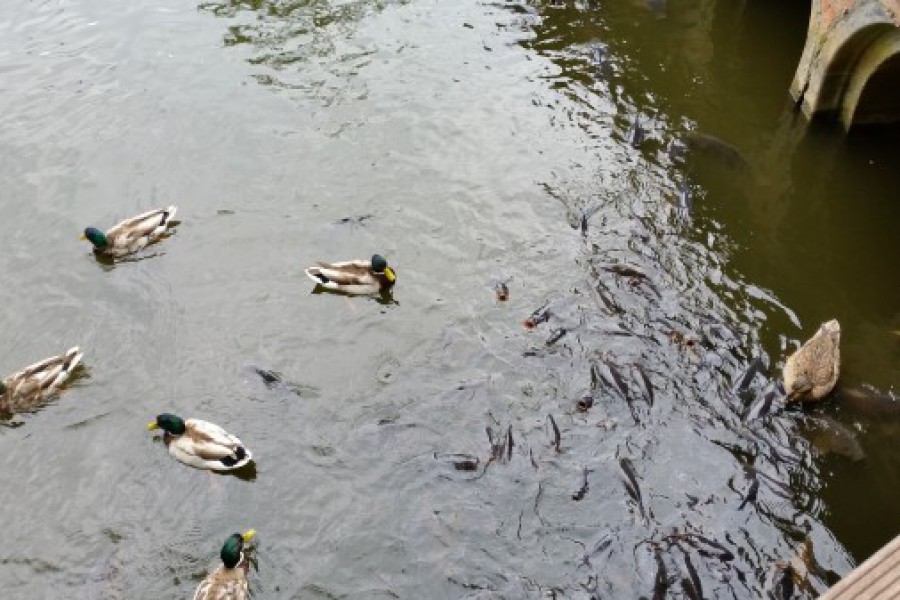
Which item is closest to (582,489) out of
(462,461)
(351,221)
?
(462,461)

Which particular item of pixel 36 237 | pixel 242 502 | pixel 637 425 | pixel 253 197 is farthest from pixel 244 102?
pixel 637 425

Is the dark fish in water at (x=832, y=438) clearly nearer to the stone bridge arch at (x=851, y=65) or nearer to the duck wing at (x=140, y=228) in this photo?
the stone bridge arch at (x=851, y=65)

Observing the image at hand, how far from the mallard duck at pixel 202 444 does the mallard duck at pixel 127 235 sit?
3.52 metres

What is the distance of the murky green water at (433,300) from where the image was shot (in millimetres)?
8414

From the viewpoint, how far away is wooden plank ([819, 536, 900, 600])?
623 centimetres

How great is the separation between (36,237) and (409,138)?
19.5 feet

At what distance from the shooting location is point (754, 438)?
30.4ft

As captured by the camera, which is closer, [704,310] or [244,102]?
[704,310]

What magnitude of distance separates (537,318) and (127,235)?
5926 millimetres

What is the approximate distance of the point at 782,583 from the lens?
7852 mm

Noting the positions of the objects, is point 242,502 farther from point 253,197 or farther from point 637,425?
point 253,197

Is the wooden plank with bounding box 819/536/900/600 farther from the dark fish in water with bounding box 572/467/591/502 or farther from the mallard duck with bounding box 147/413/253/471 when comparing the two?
the mallard duck with bounding box 147/413/253/471

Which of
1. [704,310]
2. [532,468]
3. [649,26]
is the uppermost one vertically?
[649,26]

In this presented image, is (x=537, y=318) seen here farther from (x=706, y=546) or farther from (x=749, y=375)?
(x=706, y=546)
